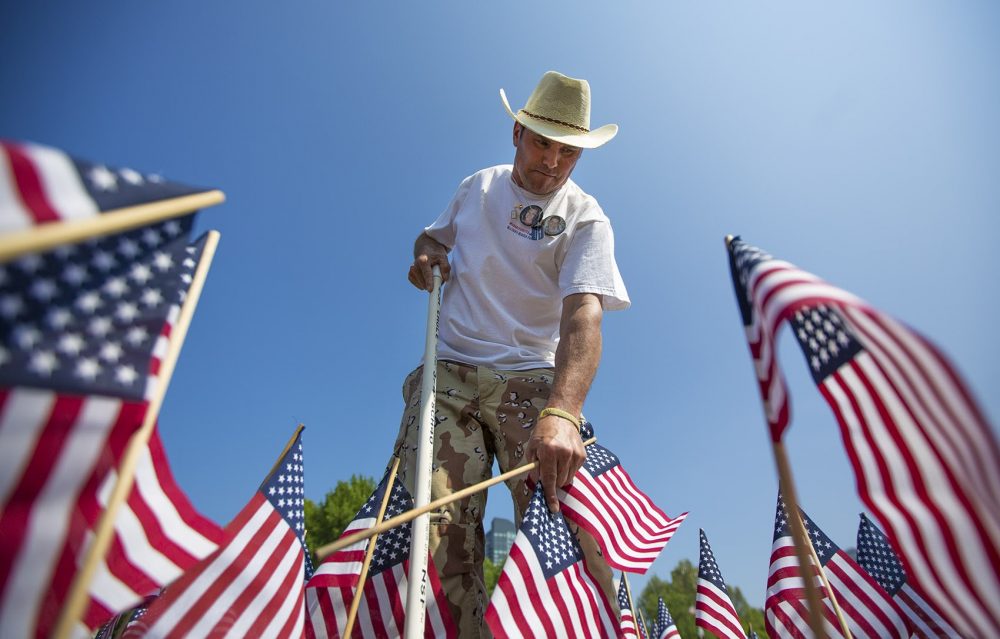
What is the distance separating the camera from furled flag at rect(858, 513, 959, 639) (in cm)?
462

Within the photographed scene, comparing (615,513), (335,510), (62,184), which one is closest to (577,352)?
(615,513)

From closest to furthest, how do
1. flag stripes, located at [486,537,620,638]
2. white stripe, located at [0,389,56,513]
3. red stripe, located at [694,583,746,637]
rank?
white stripe, located at [0,389,56,513] → flag stripes, located at [486,537,620,638] → red stripe, located at [694,583,746,637]

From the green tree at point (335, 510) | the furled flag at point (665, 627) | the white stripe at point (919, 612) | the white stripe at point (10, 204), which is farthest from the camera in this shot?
the green tree at point (335, 510)

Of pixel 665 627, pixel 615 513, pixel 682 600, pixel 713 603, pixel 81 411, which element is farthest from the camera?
pixel 682 600

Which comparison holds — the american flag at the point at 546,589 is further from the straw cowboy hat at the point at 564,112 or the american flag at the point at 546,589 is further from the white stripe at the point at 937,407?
the straw cowboy hat at the point at 564,112

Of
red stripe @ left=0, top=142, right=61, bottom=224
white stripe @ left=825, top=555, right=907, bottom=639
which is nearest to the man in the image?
red stripe @ left=0, top=142, right=61, bottom=224

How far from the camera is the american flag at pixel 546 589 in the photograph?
287 centimetres

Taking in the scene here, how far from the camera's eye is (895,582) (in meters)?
5.67

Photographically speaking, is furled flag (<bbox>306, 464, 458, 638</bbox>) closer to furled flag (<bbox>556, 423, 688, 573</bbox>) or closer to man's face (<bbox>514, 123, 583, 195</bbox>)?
furled flag (<bbox>556, 423, 688, 573</bbox>)

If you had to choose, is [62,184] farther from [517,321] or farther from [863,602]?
[863,602]

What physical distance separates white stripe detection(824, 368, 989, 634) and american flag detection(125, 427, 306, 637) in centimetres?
248

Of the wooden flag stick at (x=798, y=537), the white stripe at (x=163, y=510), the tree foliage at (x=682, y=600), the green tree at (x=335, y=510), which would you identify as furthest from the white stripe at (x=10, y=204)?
the tree foliage at (x=682, y=600)

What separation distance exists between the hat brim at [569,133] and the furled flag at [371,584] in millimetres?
2488

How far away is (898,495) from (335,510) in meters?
31.0
